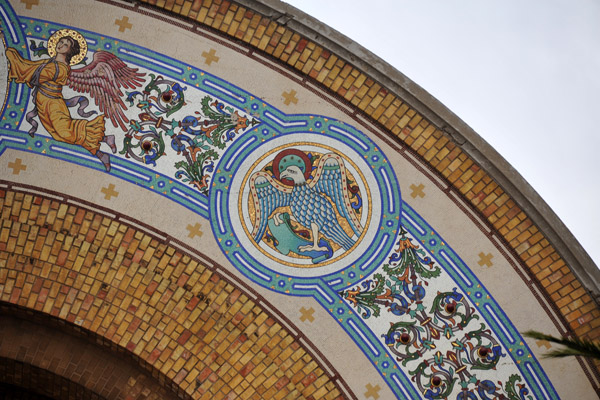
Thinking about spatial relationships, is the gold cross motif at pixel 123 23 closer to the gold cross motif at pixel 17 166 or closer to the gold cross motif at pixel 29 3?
the gold cross motif at pixel 29 3

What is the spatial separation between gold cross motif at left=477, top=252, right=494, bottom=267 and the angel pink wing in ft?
13.5

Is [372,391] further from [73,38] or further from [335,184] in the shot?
[73,38]

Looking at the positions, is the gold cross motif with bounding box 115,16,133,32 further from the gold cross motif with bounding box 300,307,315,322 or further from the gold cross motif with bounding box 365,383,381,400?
the gold cross motif with bounding box 365,383,381,400

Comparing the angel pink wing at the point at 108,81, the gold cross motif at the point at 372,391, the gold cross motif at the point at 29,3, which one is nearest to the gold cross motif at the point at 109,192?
the angel pink wing at the point at 108,81

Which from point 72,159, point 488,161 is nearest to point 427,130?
point 488,161

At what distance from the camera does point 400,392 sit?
23.3 feet

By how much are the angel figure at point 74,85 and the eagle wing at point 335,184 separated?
7.20ft

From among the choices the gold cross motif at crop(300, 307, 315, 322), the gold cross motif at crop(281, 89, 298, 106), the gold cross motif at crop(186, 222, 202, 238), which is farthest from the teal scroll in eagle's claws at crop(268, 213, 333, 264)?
the gold cross motif at crop(281, 89, 298, 106)

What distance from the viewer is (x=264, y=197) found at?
7.32 metres

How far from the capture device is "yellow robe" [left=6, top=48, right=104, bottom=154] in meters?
7.11

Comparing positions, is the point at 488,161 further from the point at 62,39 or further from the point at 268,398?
the point at 62,39

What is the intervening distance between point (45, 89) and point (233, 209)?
7.85 feet

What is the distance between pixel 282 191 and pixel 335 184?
59 centimetres

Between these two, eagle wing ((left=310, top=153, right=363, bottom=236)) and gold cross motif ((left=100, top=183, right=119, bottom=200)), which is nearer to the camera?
gold cross motif ((left=100, top=183, right=119, bottom=200))
